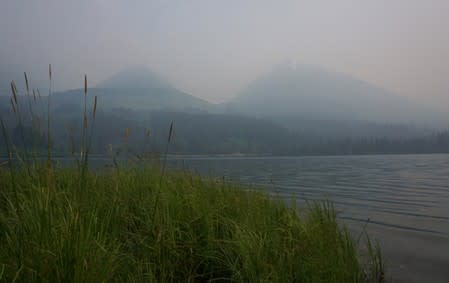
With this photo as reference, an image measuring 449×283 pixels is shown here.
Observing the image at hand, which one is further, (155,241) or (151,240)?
(151,240)

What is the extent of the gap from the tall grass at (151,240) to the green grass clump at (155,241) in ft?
0.04

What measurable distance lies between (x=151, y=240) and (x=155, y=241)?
0.21 m

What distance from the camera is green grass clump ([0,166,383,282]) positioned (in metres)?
2.38

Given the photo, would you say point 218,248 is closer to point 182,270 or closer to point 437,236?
point 182,270

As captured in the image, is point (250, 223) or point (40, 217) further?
point (250, 223)

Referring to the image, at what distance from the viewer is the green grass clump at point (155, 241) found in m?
2.38

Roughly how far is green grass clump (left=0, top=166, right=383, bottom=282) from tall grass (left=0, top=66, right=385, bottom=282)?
1 centimetres

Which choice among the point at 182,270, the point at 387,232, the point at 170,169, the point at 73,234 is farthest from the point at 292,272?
the point at 387,232

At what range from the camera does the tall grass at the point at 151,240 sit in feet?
7.83

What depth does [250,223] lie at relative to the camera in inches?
183

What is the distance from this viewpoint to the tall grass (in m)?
2.39

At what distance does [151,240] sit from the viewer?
13.4ft

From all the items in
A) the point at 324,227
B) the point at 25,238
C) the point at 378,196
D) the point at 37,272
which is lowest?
the point at 378,196

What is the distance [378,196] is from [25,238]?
69.8ft
